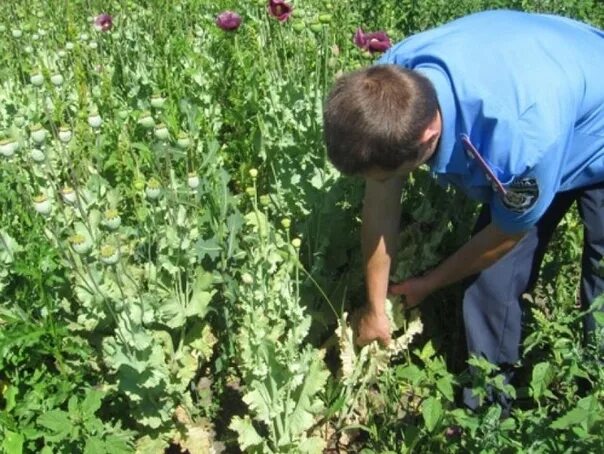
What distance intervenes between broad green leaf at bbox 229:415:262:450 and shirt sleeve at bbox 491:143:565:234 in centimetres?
95

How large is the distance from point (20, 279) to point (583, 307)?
175cm

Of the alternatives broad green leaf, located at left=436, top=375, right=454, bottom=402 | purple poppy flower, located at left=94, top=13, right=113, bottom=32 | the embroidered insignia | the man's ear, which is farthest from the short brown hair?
purple poppy flower, located at left=94, top=13, right=113, bottom=32

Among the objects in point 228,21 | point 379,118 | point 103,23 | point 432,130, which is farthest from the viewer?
point 103,23

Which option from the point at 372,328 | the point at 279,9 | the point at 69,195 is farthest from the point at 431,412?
the point at 279,9

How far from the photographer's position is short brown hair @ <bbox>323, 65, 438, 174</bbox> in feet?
5.56

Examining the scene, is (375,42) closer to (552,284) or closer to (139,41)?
(552,284)

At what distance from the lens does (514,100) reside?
1788 millimetres

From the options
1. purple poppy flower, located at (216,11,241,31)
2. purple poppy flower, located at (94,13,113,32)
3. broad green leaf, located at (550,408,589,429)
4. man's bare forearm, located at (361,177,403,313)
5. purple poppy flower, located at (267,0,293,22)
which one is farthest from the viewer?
purple poppy flower, located at (94,13,113,32)

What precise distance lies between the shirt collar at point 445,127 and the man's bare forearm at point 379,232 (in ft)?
0.81

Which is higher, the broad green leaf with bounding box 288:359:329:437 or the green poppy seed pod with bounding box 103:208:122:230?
the green poppy seed pod with bounding box 103:208:122:230

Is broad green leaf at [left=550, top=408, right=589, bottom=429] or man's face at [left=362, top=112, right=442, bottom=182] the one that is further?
man's face at [left=362, top=112, right=442, bottom=182]

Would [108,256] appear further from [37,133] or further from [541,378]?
[541,378]

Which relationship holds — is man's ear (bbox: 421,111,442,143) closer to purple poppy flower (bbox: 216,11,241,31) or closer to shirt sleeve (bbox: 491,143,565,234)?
shirt sleeve (bbox: 491,143,565,234)

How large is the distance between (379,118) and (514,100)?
34cm
